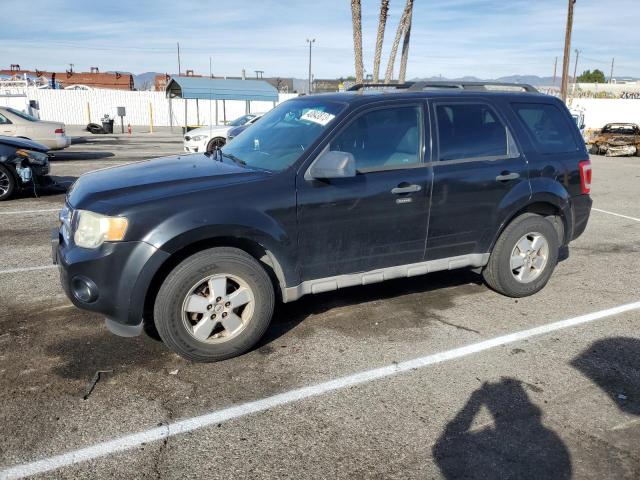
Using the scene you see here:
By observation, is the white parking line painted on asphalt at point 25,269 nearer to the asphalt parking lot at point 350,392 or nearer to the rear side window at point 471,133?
the asphalt parking lot at point 350,392

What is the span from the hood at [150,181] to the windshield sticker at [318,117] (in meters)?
0.66

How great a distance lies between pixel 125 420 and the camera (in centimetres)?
314

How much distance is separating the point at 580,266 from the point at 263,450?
4837 mm

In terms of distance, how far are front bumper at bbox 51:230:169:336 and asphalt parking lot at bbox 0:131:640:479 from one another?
1.47 ft

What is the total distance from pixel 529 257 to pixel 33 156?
8.80 meters

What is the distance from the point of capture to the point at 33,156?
9961mm

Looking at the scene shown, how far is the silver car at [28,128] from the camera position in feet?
52.0

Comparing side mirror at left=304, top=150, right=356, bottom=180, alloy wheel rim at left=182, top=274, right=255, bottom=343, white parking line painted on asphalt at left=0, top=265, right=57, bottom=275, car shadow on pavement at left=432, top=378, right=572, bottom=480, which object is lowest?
car shadow on pavement at left=432, top=378, right=572, bottom=480

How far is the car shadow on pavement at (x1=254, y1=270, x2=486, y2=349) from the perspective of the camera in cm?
461

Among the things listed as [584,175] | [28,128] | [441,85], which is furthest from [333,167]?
[28,128]

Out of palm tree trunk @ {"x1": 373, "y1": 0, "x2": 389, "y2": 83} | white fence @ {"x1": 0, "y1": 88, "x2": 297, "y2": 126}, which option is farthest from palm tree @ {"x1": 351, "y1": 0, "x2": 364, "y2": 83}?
white fence @ {"x1": 0, "y1": 88, "x2": 297, "y2": 126}

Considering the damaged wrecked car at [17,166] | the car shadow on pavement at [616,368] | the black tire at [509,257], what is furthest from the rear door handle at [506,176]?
the damaged wrecked car at [17,166]

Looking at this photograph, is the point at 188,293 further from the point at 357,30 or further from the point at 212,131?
the point at 357,30

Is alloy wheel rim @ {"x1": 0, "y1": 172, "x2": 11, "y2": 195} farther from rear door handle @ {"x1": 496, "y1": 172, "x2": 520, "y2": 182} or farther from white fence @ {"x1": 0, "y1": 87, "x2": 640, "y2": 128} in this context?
white fence @ {"x1": 0, "y1": 87, "x2": 640, "y2": 128}
